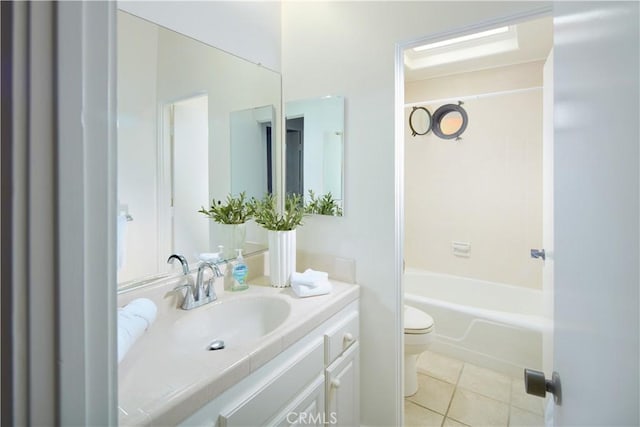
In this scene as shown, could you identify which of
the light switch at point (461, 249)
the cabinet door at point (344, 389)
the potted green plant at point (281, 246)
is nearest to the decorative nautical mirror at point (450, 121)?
the light switch at point (461, 249)

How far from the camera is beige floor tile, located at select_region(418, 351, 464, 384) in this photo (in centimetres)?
224

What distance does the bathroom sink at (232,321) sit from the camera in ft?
3.99

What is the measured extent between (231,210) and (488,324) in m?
1.99

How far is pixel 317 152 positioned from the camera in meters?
1.75

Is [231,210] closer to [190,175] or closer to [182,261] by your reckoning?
[190,175]

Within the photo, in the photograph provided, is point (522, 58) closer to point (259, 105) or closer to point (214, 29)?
point (259, 105)

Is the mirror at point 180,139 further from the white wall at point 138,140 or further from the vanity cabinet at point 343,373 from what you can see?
the vanity cabinet at point 343,373

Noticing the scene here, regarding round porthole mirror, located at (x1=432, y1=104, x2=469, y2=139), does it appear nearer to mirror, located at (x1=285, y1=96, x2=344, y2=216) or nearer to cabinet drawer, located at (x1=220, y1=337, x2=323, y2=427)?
mirror, located at (x1=285, y1=96, x2=344, y2=216)

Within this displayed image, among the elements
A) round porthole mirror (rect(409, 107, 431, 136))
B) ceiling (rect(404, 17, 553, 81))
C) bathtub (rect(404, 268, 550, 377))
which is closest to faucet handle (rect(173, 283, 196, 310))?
bathtub (rect(404, 268, 550, 377))

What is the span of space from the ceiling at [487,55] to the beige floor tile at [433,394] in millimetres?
2388

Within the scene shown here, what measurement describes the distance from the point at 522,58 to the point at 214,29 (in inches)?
94.3
